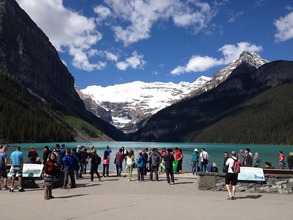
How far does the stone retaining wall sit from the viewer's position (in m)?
22.2

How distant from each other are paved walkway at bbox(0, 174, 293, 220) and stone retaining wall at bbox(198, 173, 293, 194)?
92 centimetres

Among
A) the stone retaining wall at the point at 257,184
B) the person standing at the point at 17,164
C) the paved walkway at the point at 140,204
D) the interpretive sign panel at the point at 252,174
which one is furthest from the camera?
the interpretive sign panel at the point at 252,174

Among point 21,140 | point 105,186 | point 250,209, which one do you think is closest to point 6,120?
point 21,140

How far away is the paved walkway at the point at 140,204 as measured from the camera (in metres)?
14.7

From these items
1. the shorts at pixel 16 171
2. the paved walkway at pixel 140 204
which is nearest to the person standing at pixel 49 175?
the paved walkway at pixel 140 204

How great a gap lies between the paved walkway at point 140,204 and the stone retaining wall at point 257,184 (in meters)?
0.92

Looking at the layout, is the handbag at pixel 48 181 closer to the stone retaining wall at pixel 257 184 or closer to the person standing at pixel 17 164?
the person standing at pixel 17 164

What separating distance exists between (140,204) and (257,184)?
368 inches

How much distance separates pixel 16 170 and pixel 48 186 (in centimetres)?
462

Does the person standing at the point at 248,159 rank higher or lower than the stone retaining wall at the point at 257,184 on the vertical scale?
higher

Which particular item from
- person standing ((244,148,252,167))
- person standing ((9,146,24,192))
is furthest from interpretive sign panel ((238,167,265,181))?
person standing ((9,146,24,192))

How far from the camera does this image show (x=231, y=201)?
18922 millimetres

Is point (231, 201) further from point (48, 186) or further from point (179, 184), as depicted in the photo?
point (48, 186)

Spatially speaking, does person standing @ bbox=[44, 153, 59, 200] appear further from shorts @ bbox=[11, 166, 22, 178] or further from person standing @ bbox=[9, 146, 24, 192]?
shorts @ bbox=[11, 166, 22, 178]
